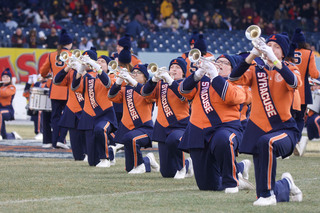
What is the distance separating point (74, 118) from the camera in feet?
37.9

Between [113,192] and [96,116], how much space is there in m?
3.46

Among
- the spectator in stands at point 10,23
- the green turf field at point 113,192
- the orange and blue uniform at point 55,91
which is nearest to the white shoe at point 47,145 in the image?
the orange and blue uniform at point 55,91

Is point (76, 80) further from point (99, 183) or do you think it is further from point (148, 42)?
point (148, 42)

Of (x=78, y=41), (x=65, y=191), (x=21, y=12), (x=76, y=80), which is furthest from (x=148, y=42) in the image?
(x=65, y=191)

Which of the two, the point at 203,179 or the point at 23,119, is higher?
the point at 203,179

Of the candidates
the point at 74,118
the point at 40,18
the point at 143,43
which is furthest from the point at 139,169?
the point at 40,18

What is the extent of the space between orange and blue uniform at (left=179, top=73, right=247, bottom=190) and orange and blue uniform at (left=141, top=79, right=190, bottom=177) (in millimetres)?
1438

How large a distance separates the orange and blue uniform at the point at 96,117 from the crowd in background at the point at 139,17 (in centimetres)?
1277

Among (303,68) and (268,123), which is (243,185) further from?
(303,68)

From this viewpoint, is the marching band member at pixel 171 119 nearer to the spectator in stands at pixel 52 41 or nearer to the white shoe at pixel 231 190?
the white shoe at pixel 231 190

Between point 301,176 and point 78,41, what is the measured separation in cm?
1636

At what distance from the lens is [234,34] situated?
88.9 ft

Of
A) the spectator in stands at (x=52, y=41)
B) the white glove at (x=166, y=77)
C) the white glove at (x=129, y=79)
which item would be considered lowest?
the spectator in stands at (x=52, y=41)

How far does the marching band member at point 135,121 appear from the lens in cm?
979
